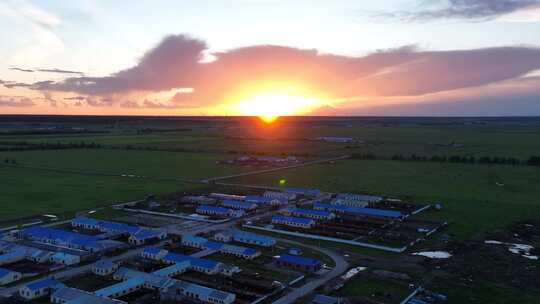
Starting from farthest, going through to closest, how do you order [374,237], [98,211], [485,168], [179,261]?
[485,168], [98,211], [374,237], [179,261]

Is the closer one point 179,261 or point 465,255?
point 179,261

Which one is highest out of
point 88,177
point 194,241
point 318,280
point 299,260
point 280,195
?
point 88,177

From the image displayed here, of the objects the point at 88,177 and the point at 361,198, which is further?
the point at 88,177

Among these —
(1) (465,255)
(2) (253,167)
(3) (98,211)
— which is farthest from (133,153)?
(1) (465,255)

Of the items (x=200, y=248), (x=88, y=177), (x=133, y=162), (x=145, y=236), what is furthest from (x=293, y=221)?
(x=133, y=162)

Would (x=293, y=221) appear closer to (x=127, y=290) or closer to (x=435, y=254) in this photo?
(x=435, y=254)

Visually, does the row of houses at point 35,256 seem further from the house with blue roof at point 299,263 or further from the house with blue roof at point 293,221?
the house with blue roof at point 293,221

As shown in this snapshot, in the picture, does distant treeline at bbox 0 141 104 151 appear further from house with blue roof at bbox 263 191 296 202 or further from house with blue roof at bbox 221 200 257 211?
house with blue roof at bbox 221 200 257 211

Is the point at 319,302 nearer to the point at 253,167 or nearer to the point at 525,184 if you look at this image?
the point at 525,184

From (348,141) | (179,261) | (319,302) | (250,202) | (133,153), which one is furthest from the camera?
(348,141)
